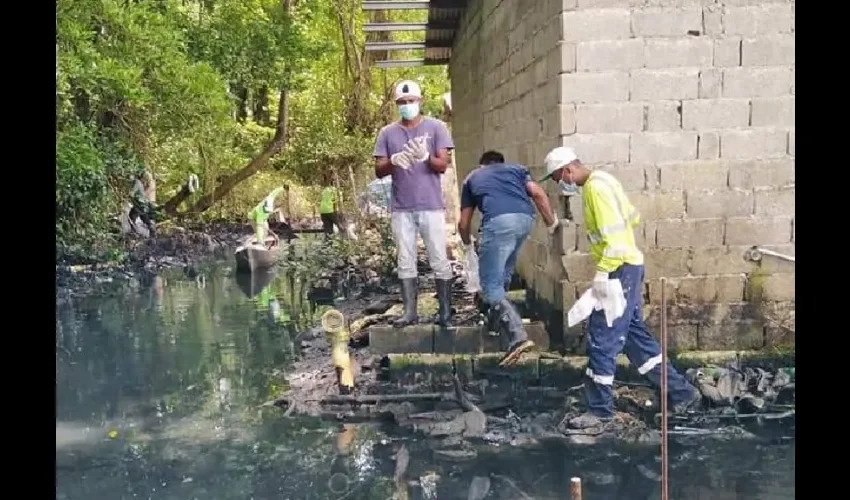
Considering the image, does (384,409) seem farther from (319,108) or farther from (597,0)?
(319,108)

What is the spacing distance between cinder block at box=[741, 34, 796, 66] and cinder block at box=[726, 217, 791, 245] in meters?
1.11

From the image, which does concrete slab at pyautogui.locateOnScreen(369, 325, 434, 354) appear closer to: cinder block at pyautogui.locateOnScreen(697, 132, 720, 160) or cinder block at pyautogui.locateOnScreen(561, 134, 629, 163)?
cinder block at pyautogui.locateOnScreen(561, 134, 629, 163)

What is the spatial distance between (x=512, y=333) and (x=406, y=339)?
37.0 inches

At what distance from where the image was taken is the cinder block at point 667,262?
625 centimetres

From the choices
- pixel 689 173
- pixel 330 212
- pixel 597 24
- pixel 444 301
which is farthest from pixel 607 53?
pixel 330 212

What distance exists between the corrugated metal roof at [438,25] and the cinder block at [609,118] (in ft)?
16.7

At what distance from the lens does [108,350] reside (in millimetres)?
8586

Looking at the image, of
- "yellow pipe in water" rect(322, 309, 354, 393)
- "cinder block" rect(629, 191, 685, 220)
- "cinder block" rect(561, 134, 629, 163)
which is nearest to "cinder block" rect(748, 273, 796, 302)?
"cinder block" rect(629, 191, 685, 220)

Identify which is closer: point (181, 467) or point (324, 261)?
point (181, 467)

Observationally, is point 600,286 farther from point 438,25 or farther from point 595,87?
point 438,25

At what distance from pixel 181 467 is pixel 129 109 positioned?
1077 cm

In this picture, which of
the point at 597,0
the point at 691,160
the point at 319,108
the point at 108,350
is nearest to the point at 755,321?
the point at 691,160

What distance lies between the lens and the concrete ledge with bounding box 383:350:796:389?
20.3 ft

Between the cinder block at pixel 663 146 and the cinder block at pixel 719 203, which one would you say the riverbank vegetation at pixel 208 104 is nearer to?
the cinder block at pixel 663 146
